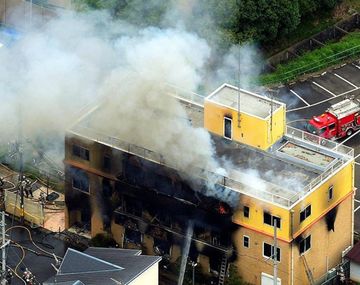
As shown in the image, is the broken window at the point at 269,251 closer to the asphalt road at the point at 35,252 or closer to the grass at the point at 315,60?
the asphalt road at the point at 35,252

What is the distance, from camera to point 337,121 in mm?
65188

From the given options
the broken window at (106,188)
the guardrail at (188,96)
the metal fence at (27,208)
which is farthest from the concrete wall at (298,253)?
the metal fence at (27,208)

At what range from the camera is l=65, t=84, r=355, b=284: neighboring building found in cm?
5350

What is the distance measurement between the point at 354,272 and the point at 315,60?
18.9 m

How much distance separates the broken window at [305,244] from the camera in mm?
53656

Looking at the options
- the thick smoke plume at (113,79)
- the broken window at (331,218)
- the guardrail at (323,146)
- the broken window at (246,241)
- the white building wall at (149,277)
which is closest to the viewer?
the white building wall at (149,277)

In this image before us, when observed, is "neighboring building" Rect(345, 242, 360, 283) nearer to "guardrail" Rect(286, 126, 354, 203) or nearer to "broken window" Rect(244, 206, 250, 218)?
"guardrail" Rect(286, 126, 354, 203)

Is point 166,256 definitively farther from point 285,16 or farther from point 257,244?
point 285,16

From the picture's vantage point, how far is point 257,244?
176 ft

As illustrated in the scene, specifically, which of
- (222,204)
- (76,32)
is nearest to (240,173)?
(222,204)

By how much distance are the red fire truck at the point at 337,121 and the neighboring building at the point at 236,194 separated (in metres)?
7.14

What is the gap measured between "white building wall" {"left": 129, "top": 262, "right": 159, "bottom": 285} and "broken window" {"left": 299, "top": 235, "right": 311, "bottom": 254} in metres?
5.81

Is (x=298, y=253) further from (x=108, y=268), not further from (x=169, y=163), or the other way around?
(x=108, y=268)

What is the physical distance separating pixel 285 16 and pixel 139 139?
17.4 meters
